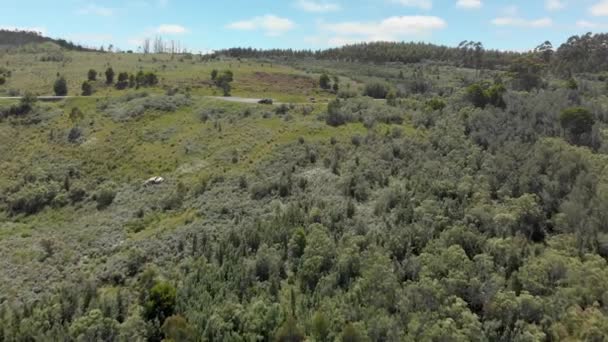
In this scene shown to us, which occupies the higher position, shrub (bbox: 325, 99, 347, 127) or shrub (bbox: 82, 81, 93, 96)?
shrub (bbox: 82, 81, 93, 96)

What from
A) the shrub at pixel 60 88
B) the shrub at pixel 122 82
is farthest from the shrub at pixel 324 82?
the shrub at pixel 60 88

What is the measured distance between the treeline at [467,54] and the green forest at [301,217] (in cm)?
4111

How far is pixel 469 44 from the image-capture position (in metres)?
143

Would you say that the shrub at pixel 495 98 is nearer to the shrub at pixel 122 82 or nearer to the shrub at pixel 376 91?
the shrub at pixel 376 91

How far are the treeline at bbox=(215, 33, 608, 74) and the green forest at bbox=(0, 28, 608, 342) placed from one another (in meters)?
41.1

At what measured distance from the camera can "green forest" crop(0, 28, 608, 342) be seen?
32.8 meters

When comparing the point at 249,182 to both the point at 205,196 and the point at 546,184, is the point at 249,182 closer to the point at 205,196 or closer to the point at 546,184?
the point at 205,196

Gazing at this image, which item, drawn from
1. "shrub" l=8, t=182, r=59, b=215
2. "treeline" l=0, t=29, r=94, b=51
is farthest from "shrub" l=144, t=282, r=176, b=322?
"treeline" l=0, t=29, r=94, b=51

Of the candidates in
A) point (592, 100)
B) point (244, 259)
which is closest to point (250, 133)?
point (244, 259)

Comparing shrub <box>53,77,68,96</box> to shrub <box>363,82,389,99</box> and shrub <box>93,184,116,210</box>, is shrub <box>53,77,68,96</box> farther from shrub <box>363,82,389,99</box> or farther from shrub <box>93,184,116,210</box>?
shrub <box>363,82,389,99</box>

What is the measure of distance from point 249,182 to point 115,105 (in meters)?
36.7

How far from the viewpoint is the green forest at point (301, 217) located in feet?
108

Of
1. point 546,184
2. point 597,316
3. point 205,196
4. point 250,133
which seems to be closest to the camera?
point 597,316

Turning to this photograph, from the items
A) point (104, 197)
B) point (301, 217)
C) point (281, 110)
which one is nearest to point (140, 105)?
point (281, 110)
